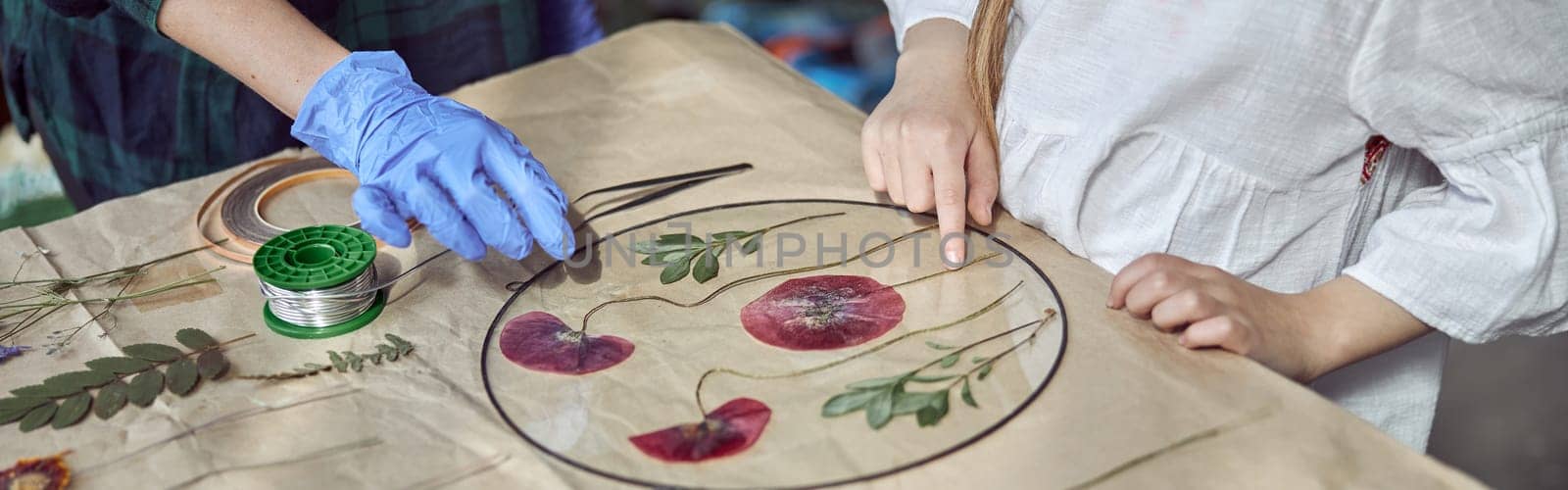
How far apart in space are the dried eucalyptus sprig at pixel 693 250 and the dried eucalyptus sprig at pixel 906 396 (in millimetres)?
213

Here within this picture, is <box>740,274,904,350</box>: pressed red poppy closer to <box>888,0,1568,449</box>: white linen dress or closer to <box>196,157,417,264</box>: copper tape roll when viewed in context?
<box>888,0,1568,449</box>: white linen dress

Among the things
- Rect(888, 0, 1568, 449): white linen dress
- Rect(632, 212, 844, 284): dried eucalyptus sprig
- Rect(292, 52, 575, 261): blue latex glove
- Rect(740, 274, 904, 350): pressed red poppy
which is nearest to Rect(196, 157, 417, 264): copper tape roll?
Rect(292, 52, 575, 261): blue latex glove

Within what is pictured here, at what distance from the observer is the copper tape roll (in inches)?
41.7

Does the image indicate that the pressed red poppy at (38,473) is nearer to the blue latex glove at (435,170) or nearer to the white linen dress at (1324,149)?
the blue latex glove at (435,170)

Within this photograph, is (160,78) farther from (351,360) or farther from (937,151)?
(937,151)

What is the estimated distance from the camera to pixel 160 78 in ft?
4.40

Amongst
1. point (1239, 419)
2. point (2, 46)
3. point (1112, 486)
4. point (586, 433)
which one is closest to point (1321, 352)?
point (1239, 419)

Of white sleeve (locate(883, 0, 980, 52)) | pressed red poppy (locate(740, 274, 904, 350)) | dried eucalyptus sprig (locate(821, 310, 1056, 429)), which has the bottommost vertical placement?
pressed red poppy (locate(740, 274, 904, 350))

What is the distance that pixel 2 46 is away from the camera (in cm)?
141

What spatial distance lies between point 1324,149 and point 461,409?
0.67m

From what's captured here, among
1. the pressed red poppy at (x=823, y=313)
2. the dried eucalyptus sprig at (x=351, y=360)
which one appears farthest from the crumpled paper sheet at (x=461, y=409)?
the pressed red poppy at (x=823, y=313)

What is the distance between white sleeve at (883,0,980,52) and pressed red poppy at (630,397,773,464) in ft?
1.73

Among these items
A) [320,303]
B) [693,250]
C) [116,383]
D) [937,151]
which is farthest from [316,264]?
[937,151]

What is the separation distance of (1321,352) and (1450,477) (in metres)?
0.19
